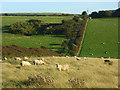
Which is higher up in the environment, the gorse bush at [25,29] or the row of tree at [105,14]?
the row of tree at [105,14]

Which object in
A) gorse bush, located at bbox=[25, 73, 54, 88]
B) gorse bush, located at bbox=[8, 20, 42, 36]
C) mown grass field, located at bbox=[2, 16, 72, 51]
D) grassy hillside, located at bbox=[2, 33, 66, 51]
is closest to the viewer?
gorse bush, located at bbox=[25, 73, 54, 88]

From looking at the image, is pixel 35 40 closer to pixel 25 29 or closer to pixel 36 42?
pixel 36 42

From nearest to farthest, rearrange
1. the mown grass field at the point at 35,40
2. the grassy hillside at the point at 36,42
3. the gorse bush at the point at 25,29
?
the grassy hillside at the point at 36,42 < the mown grass field at the point at 35,40 < the gorse bush at the point at 25,29

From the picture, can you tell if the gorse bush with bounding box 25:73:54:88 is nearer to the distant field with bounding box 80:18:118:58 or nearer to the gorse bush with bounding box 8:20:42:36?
the distant field with bounding box 80:18:118:58

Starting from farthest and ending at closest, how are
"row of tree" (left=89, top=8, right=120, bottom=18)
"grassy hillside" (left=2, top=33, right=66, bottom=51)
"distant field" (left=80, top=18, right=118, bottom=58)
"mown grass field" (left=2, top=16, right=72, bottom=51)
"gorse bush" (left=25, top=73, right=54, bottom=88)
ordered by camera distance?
"row of tree" (left=89, top=8, right=120, bottom=18)
"mown grass field" (left=2, top=16, right=72, bottom=51)
"grassy hillside" (left=2, top=33, right=66, bottom=51)
"distant field" (left=80, top=18, right=118, bottom=58)
"gorse bush" (left=25, top=73, right=54, bottom=88)

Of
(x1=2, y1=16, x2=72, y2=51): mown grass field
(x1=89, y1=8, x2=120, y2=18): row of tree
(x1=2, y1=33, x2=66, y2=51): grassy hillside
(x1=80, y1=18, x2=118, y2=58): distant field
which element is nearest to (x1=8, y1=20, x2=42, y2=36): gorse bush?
(x1=2, y1=16, x2=72, y2=51): mown grass field

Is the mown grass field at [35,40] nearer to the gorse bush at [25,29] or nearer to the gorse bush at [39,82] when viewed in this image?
the gorse bush at [25,29]

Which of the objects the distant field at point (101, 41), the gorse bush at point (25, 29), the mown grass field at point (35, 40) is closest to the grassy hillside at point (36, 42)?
the mown grass field at point (35, 40)

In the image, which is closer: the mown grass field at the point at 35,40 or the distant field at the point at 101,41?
the distant field at the point at 101,41

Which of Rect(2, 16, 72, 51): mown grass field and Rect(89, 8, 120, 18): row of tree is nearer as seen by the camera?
Rect(2, 16, 72, 51): mown grass field

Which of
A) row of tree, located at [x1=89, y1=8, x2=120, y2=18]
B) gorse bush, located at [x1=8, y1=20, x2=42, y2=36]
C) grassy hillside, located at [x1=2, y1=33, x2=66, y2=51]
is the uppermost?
row of tree, located at [x1=89, y1=8, x2=120, y2=18]

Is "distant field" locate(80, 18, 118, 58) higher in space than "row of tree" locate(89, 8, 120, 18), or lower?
lower

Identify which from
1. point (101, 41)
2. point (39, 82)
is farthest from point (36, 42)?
point (39, 82)

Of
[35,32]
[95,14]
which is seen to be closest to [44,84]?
[35,32]
